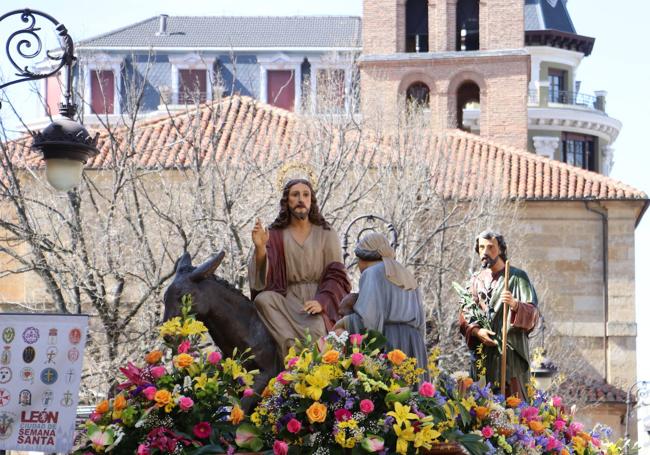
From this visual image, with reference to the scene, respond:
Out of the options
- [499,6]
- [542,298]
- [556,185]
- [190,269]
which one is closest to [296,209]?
[190,269]

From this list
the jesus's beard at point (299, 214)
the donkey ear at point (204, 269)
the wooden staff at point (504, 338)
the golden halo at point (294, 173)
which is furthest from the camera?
the wooden staff at point (504, 338)

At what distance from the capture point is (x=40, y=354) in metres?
13.6

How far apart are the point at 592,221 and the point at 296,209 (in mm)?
42831

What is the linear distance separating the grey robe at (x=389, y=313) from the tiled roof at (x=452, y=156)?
2837 centimetres

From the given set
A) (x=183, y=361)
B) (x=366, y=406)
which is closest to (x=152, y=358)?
(x=183, y=361)

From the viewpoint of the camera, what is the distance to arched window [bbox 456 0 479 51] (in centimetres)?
6788

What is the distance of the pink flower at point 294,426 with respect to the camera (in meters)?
13.0

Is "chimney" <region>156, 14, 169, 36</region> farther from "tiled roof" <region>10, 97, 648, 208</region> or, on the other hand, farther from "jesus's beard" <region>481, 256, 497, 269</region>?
"jesus's beard" <region>481, 256, 497, 269</region>

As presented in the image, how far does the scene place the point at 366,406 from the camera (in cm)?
1305

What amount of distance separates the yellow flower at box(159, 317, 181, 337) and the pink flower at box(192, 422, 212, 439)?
2.57ft

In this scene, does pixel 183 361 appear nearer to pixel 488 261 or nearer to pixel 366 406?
pixel 366 406

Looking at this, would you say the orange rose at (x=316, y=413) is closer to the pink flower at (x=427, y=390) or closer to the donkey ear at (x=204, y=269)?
the pink flower at (x=427, y=390)

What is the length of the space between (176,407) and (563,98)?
77.0 metres

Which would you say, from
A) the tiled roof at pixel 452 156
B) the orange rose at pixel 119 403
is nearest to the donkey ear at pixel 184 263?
the orange rose at pixel 119 403
